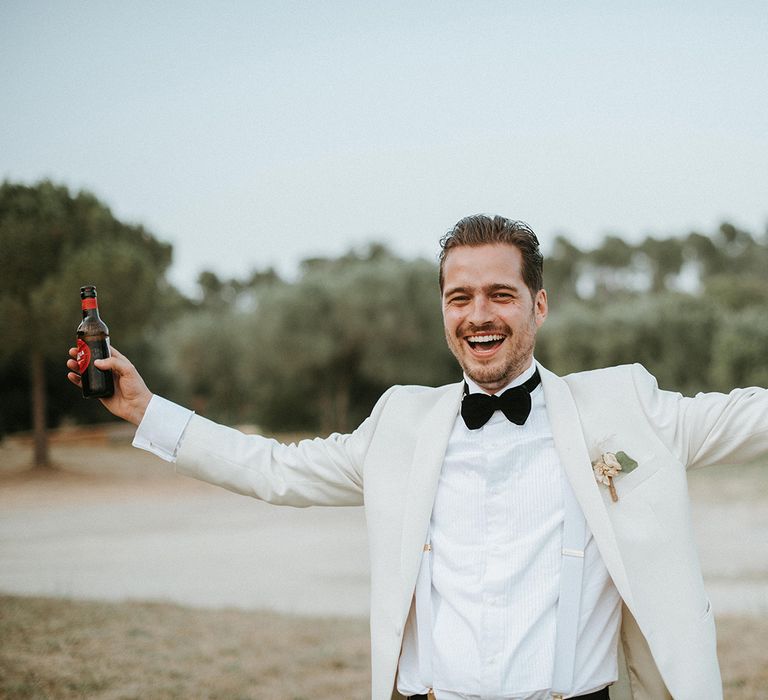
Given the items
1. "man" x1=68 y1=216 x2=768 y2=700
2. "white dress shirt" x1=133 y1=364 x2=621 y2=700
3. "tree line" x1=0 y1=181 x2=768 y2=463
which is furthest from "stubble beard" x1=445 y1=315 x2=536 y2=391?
"tree line" x1=0 y1=181 x2=768 y2=463

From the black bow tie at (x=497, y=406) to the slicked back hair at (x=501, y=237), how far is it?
10.9 inches

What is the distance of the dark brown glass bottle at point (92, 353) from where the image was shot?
228 centimetres

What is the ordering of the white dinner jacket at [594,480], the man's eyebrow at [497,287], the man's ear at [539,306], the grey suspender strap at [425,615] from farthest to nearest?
the man's ear at [539,306] → the man's eyebrow at [497,287] → the grey suspender strap at [425,615] → the white dinner jacket at [594,480]

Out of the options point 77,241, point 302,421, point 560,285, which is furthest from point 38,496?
point 560,285

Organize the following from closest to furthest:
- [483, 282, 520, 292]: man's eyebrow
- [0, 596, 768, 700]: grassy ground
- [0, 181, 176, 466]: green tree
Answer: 1. [483, 282, 520, 292]: man's eyebrow
2. [0, 596, 768, 700]: grassy ground
3. [0, 181, 176, 466]: green tree

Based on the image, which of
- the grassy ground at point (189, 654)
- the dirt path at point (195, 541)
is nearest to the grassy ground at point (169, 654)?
the grassy ground at point (189, 654)

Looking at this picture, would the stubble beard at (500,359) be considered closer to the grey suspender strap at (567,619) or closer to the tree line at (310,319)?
the grey suspender strap at (567,619)

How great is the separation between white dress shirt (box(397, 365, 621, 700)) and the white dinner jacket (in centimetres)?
7

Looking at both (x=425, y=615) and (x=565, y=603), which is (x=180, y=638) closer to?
(x=425, y=615)

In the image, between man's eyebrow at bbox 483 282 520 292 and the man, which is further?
man's eyebrow at bbox 483 282 520 292

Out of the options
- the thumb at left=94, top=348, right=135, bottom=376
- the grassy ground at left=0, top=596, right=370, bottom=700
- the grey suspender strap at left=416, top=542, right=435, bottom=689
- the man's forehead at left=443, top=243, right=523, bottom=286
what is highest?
the man's forehead at left=443, top=243, right=523, bottom=286

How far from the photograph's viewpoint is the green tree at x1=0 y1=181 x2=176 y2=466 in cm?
769

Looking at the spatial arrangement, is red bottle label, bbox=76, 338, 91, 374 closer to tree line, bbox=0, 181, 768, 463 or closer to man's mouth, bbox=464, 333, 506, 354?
man's mouth, bbox=464, 333, 506, 354

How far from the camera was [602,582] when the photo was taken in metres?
2.06
